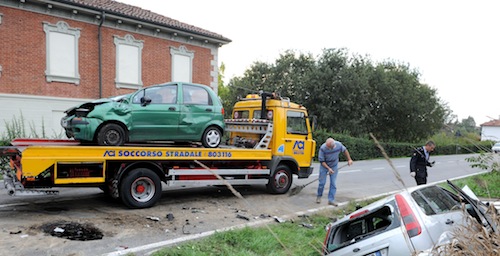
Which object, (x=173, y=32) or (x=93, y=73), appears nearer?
(x=93, y=73)

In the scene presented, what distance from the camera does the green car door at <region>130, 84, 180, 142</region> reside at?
7191 millimetres

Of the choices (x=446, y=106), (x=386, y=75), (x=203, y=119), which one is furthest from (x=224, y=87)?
(x=203, y=119)

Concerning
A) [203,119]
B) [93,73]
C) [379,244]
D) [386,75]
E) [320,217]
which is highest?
[386,75]

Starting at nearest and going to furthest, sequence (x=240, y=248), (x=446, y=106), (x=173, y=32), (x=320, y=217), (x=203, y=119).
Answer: (x=240, y=248) → (x=320, y=217) → (x=203, y=119) → (x=173, y=32) → (x=446, y=106)

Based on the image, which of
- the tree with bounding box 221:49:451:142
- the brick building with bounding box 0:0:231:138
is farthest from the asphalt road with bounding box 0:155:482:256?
the tree with bounding box 221:49:451:142

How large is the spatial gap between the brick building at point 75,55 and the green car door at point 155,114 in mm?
7685

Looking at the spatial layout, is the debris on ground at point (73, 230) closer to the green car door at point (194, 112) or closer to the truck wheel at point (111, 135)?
the truck wheel at point (111, 135)

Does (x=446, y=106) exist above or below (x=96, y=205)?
above

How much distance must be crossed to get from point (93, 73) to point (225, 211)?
1175 centimetres

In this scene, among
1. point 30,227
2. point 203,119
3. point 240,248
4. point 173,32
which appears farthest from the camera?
point 173,32

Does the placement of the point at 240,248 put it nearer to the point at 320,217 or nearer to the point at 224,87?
the point at 320,217

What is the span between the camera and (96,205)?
7176 millimetres

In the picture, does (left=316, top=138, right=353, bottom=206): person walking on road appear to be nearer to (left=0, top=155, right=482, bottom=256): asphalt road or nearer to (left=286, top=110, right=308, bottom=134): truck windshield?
(left=0, top=155, right=482, bottom=256): asphalt road

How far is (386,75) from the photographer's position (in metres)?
32.1
